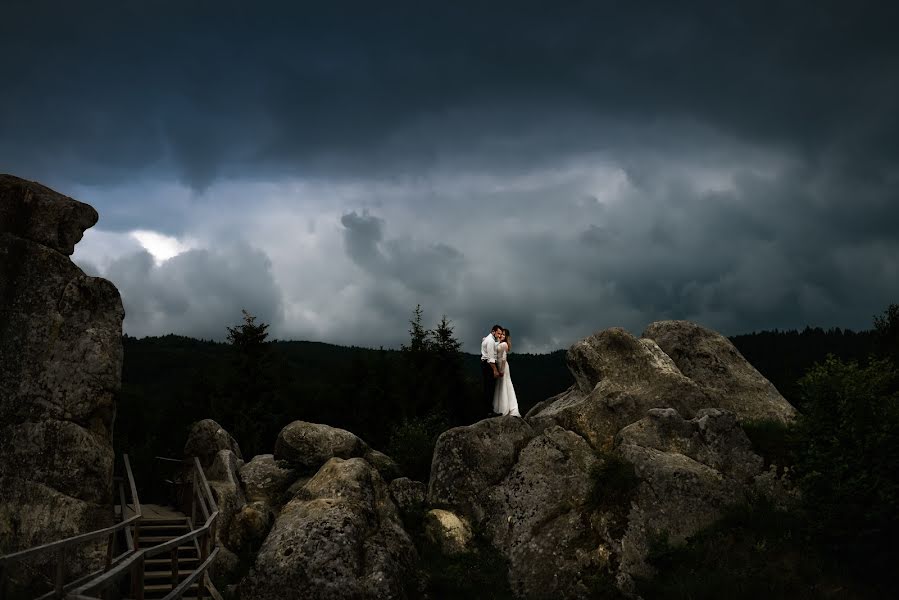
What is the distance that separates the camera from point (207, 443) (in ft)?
88.3

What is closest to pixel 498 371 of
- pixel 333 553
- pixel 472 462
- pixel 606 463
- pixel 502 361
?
pixel 502 361

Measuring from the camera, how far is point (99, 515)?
1917cm

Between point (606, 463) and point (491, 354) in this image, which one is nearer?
point (606, 463)

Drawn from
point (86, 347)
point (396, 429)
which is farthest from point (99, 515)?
point (396, 429)

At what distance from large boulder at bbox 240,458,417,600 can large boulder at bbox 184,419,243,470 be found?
6216 mm

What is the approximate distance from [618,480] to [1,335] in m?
18.7

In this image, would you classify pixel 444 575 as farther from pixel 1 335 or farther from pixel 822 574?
pixel 1 335

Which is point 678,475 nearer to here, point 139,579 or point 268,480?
point 268,480

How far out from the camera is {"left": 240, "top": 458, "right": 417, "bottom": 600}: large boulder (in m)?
19.4

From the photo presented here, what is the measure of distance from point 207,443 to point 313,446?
457cm

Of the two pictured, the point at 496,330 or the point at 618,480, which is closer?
the point at 618,480

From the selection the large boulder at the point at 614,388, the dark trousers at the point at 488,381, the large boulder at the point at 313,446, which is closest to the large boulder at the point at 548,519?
the large boulder at the point at 614,388

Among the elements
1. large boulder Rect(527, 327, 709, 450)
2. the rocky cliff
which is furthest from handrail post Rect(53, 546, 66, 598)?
large boulder Rect(527, 327, 709, 450)

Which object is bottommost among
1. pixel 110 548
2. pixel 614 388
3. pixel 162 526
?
pixel 110 548
